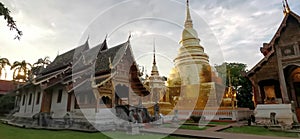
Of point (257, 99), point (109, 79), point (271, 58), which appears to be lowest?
point (257, 99)

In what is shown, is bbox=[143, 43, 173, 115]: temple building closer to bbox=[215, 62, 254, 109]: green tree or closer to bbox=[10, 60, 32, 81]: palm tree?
bbox=[215, 62, 254, 109]: green tree

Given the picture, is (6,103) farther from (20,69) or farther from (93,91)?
(93,91)

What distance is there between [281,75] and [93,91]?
1205 cm

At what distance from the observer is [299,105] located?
47.0 feet

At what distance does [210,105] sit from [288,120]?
7.65 metres

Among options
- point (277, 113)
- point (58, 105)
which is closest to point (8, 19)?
point (58, 105)

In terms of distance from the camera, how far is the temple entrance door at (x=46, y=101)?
47.4 ft

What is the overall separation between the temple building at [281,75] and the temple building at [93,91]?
8500 millimetres

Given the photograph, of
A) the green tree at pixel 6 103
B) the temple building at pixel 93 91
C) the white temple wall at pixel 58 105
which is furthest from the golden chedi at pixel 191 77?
the green tree at pixel 6 103

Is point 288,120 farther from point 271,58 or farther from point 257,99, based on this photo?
point 271,58

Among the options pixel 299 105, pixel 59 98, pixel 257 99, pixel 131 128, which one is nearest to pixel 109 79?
pixel 131 128

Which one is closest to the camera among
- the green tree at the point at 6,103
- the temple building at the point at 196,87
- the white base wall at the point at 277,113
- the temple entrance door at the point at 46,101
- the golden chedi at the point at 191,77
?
the white base wall at the point at 277,113

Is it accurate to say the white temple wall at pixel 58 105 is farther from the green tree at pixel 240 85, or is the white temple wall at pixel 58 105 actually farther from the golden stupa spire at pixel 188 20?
the golden stupa spire at pixel 188 20

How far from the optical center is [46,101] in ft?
48.5
